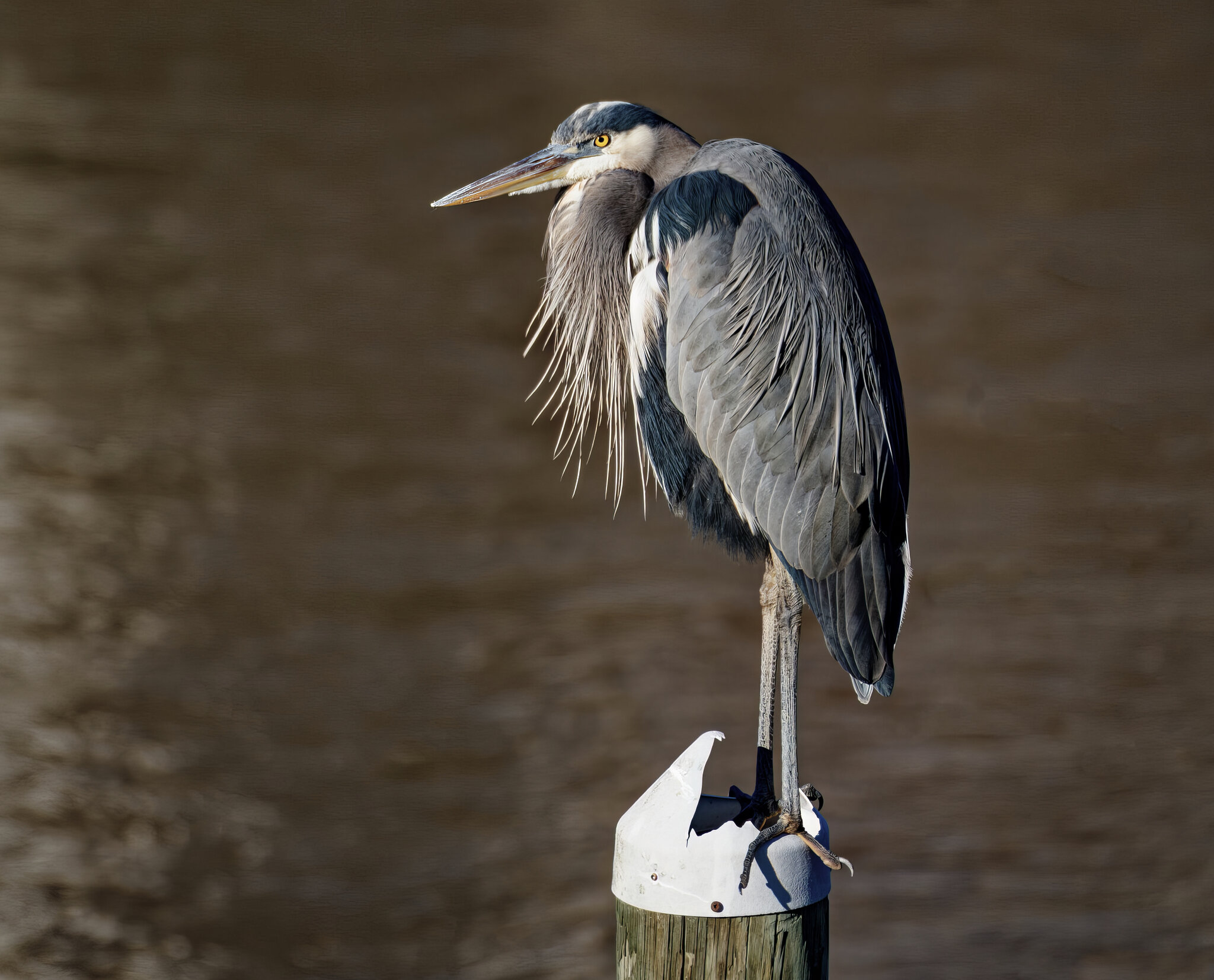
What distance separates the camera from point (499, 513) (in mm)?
2783

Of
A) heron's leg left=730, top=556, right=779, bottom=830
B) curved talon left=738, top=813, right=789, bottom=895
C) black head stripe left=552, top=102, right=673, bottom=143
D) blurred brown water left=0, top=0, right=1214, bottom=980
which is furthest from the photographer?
blurred brown water left=0, top=0, right=1214, bottom=980

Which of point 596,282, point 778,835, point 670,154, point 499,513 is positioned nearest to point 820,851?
point 778,835

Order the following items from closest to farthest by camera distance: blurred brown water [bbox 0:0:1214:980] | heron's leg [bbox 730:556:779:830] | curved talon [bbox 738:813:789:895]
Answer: curved talon [bbox 738:813:789:895] → heron's leg [bbox 730:556:779:830] → blurred brown water [bbox 0:0:1214:980]

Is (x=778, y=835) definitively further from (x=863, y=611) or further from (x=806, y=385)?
(x=806, y=385)

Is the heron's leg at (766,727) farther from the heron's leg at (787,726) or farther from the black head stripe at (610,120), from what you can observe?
the black head stripe at (610,120)

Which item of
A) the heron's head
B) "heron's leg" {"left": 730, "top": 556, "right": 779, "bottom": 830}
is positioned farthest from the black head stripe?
"heron's leg" {"left": 730, "top": 556, "right": 779, "bottom": 830}

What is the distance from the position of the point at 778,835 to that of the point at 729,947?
138 millimetres

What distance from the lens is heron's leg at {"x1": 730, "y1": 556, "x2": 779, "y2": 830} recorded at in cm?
155

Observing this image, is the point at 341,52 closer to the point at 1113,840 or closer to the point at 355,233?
the point at 355,233

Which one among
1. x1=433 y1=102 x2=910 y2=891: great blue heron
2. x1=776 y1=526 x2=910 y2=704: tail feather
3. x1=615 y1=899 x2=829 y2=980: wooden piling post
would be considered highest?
x1=433 y1=102 x2=910 y2=891: great blue heron

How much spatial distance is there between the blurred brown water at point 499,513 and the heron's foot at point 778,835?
1.37 meters

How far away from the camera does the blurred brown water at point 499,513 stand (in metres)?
2.62

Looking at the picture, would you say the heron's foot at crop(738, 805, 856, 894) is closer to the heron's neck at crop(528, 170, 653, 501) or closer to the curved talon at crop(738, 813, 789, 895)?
the curved talon at crop(738, 813, 789, 895)

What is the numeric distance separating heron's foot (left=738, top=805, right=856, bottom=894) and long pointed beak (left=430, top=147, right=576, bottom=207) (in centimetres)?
98
